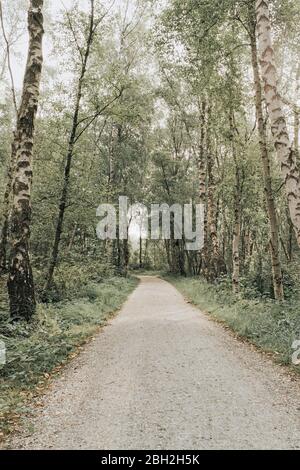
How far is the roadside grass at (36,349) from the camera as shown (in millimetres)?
5465

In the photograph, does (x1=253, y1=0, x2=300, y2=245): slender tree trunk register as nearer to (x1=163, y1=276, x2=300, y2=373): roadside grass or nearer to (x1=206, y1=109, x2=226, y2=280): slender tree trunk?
(x1=163, y1=276, x2=300, y2=373): roadside grass

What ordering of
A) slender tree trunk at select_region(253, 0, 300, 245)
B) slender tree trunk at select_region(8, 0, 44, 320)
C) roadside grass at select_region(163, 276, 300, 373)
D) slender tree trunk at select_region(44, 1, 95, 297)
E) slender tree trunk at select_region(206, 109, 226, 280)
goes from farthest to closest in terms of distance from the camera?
slender tree trunk at select_region(206, 109, 226, 280)
slender tree trunk at select_region(44, 1, 95, 297)
slender tree trunk at select_region(8, 0, 44, 320)
roadside grass at select_region(163, 276, 300, 373)
slender tree trunk at select_region(253, 0, 300, 245)

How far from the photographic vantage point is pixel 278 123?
7777mm

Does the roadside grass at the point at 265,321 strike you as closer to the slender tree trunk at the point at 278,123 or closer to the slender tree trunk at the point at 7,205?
the slender tree trunk at the point at 278,123

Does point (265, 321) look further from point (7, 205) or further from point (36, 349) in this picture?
point (7, 205)

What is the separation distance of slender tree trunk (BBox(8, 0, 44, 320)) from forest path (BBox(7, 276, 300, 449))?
6.55ft

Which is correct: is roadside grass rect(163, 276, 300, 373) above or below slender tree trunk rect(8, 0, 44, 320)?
below

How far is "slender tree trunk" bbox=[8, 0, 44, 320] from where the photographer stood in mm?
9133


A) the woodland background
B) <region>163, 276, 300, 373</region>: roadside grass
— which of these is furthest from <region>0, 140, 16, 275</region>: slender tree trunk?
<region>163, 276, 300, 373</region>: roadside grass

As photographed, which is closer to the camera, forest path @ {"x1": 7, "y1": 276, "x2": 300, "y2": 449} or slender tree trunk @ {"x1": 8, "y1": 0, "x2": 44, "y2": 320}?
forest path @ {"x1": 7, "y1": 276, "x2": 300, "y2": 449}

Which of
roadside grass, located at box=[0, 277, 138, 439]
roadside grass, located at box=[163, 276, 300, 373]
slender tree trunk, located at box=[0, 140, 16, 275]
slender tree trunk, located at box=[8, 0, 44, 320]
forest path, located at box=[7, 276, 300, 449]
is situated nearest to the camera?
forest path, located at box=[7, 276, 300, 449]

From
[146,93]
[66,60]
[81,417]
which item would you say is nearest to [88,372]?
[81,417]
